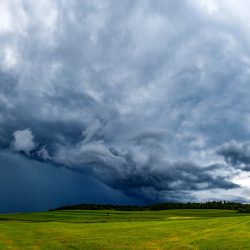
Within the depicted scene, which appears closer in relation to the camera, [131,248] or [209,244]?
[131,248]

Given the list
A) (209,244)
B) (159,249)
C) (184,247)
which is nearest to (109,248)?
(159,249)

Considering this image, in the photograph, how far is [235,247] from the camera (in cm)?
4578

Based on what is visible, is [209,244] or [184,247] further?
[209,244]

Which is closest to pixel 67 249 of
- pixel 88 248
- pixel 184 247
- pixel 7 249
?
pixel 88 248

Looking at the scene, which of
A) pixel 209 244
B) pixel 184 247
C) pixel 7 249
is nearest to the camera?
pixel 7 249

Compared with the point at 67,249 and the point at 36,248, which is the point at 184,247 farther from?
the point at 36,248

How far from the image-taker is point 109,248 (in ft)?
145

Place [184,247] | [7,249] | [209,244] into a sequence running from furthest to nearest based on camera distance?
[209,244]
[184,247]
[7,249]

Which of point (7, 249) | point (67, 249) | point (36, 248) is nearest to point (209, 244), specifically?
point (67, 249)

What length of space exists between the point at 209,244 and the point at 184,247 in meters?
4.75

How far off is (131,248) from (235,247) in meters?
13.0

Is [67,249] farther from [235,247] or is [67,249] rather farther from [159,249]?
[235,247]

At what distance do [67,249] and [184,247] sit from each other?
14.1m

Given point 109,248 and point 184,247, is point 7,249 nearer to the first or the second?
point 109,248
